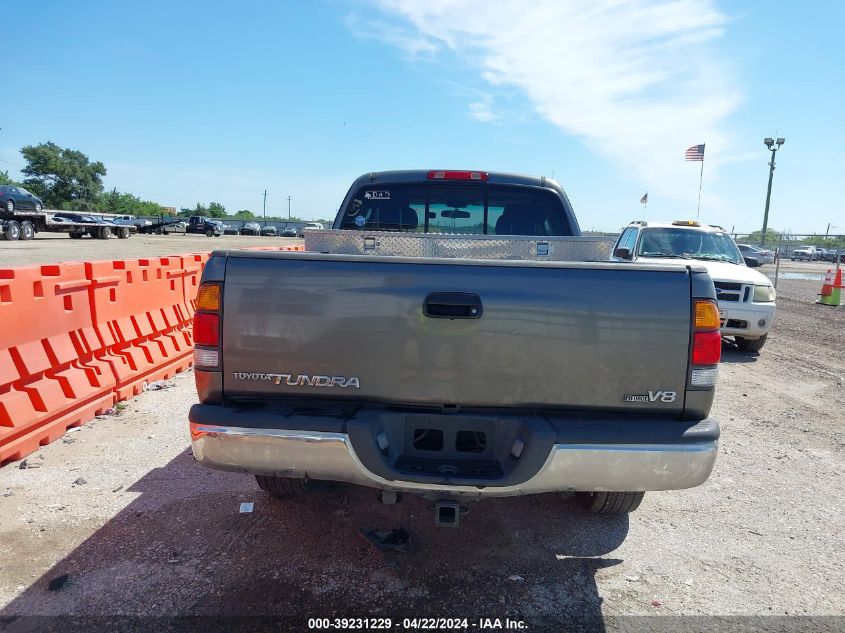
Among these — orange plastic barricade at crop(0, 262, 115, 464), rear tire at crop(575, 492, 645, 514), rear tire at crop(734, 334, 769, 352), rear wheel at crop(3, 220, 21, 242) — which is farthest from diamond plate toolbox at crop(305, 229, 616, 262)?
rear wheel at crop(3, 220, 21, 242)

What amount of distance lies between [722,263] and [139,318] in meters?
8.31

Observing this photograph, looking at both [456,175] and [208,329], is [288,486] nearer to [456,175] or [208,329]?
[208,329]

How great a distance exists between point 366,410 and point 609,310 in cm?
117

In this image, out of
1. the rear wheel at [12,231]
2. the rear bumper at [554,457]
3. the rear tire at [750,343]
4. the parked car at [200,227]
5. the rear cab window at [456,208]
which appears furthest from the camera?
the parked car at [200,227]

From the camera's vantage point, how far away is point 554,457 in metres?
2.37

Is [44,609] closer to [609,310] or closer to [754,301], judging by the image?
[609,310]

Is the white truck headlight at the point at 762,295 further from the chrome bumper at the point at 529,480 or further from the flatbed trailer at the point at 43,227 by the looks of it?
the flatbed trailer at the point at 43,227

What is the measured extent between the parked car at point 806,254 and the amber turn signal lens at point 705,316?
65.5 m

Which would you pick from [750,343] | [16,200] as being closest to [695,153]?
[750,343]

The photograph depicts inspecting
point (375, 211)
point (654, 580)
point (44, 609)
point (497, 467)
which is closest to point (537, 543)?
point (654, 580)

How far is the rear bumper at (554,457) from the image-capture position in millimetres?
2377

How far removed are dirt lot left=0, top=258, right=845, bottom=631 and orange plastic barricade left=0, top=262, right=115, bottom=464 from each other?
8.5 inches

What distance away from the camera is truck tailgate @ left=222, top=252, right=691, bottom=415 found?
2.42m

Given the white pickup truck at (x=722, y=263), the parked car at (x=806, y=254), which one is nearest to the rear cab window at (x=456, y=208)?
the white pickup truck at (x=722, y=263)
